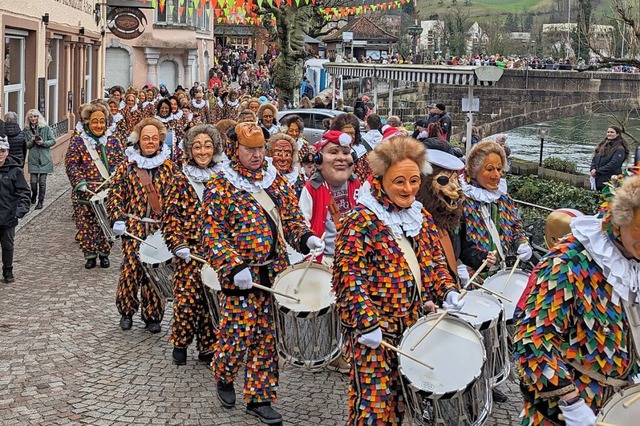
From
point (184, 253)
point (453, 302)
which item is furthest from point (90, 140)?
point (453, 302)

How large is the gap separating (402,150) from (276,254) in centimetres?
134

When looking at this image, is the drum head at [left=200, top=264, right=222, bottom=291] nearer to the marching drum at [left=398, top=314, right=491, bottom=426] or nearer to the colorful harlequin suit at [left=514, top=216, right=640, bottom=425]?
the marching drum at [left=398, top=314, right=491, bottom=426]

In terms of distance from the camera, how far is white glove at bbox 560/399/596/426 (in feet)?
10.9

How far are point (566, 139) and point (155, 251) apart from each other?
37638mm

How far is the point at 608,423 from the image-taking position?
3238mm

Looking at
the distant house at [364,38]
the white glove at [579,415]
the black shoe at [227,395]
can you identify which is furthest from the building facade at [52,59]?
the distant house at [364,38]

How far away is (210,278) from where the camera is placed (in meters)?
5.98

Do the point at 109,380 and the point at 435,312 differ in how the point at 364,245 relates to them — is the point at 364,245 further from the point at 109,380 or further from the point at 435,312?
the point at 109,380

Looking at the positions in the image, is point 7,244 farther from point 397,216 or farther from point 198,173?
point 397,216

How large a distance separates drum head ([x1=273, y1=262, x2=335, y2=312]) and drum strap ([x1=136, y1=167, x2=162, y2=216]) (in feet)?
7.40

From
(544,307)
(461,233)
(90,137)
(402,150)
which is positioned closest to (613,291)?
(544,307)

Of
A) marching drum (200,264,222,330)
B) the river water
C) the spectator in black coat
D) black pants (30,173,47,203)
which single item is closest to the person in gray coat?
black pants (30,173,47,203)

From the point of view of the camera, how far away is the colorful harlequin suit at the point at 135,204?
7.16m

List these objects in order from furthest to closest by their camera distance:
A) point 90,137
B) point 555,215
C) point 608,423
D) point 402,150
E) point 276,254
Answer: point 90,137, point 276,254, point 402,150, point 555,215, point 608,423
